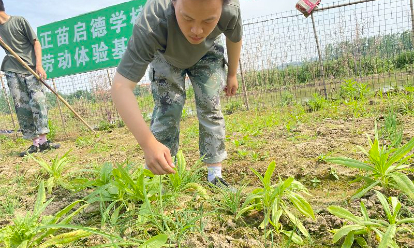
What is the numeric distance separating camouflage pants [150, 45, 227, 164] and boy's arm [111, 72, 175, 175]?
2.03 feet

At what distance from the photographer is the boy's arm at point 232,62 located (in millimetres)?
2041

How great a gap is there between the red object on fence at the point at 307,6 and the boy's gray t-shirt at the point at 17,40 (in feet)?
15.7

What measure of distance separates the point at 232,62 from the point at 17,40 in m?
3.59

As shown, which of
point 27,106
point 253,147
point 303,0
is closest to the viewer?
point 253,147

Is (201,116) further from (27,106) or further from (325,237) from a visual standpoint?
(27,106)

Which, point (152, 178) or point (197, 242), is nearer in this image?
point (197, 242)

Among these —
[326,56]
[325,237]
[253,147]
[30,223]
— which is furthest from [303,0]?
[30,223]

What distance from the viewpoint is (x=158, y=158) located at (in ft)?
3.97

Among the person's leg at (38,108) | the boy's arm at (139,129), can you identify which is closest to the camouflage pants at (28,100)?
the person's leg at (38,108)

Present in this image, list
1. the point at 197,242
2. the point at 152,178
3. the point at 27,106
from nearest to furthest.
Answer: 1. the point at 197,242
2. the point at 152,178
3. the point at 27,106

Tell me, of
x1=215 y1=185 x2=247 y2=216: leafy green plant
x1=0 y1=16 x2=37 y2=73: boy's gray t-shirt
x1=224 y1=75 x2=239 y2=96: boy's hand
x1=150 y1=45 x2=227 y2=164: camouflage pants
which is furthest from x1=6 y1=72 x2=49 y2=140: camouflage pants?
x1=215 y1=185 x2=247 y2=216: leafy green plant

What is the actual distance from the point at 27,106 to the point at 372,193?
444 cm

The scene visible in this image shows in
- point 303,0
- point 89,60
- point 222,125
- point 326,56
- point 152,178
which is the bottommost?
point 152,178

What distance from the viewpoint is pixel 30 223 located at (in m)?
1.26
